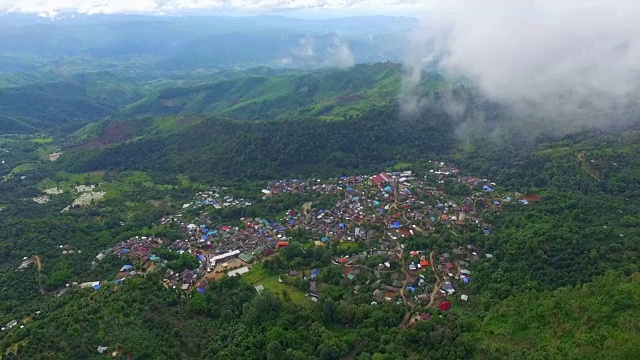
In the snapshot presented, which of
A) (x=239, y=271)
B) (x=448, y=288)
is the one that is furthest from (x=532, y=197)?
(x=239, y=271)

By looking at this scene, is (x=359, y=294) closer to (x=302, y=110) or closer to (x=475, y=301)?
(x=475, y=301)

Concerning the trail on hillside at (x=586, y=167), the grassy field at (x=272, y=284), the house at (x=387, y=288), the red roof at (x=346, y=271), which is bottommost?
the grassy field at (x=272, y=284)

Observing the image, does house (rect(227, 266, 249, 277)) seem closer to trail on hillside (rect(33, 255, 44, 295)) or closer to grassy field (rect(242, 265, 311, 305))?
grassy field (rect(242, 265, 311, 305))

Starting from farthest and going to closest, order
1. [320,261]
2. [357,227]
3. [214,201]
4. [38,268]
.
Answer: [214,201]
[357,227]
[38,268]
[320,261]

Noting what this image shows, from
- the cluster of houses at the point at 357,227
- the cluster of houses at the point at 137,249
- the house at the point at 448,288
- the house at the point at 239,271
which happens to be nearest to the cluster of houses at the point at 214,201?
the cluster of houses at the point at 357,227

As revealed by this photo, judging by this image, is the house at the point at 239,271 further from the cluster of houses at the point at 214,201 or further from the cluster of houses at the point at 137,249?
the cluster of houses at the point at 214,201

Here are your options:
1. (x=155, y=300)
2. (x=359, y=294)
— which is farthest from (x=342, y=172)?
(x=155, y=300)

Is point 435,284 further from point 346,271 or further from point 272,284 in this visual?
point 272,284

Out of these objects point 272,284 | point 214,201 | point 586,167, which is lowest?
point 214,201
